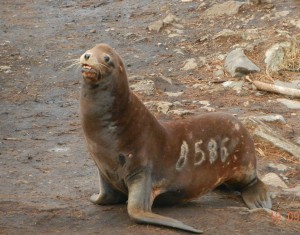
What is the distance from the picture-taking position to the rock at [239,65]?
38.5ft

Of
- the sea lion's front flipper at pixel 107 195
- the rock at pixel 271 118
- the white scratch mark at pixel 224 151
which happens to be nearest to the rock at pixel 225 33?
the rock at pixel 271 118

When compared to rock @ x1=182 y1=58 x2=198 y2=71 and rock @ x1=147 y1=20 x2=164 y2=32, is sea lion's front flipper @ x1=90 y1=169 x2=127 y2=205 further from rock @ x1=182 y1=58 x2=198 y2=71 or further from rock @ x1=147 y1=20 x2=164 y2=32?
rock @ x1=147 y1=20 x2=164 y2=32

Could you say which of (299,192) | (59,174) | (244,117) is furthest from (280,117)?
(59,174)

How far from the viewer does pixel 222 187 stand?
298 inches

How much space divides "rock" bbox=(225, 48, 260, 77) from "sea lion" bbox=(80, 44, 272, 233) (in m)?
4.63

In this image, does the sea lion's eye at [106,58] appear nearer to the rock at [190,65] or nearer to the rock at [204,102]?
the rock at [204,102]

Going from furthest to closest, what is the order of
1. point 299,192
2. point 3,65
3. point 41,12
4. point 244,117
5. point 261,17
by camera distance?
point 41,12, point 261,17, point 3,65, point 244,117, point 299,192

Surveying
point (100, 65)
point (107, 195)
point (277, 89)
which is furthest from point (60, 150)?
point (277, 89)

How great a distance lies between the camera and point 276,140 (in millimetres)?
9047

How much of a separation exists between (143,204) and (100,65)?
1232 millimetres

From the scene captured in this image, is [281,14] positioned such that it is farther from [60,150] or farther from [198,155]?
[198,155]

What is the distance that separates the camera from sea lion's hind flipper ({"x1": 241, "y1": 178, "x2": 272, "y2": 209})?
276 inches

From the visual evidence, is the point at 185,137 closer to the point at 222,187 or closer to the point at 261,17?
the point at 222,187

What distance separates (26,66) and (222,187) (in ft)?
21.0
